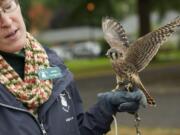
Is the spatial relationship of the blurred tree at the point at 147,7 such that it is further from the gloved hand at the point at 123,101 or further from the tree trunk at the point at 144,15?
the gloved hand at the point at 123,101

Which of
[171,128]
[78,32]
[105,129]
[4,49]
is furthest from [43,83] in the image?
[78,32]

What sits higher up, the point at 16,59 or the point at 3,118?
the point at 16,59

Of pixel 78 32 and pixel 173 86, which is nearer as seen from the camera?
pixel 173 86

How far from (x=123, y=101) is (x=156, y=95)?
13.2 meters

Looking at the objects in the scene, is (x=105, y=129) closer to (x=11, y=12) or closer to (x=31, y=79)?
(x=31, y=79)

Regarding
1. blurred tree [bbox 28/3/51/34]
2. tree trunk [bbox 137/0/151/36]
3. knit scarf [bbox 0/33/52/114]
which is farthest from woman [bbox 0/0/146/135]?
blurred tree [bbox 28/3/51/34]

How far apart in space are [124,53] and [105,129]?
610 mm

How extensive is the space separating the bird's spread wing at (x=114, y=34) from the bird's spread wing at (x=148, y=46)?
60 mm

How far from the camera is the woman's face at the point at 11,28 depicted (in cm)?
293

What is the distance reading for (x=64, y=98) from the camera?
3.24 m

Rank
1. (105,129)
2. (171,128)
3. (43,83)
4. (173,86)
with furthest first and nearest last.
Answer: (173,86) → (171,128) → (105,129) → (43,83)

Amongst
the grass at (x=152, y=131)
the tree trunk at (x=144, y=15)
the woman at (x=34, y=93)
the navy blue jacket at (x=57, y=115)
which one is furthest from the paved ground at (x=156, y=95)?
the woman at (x=34, y=93)

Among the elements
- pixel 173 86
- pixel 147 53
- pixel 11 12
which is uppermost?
pixel 11 12

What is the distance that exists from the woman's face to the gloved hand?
0.54 metres
